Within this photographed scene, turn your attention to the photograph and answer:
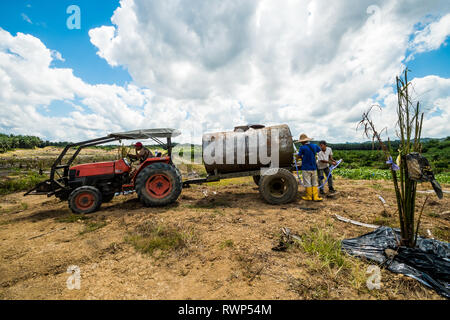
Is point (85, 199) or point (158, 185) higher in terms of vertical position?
point (158, 185)

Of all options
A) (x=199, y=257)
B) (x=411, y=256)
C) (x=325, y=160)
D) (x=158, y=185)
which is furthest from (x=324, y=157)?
(x=199, y=257)

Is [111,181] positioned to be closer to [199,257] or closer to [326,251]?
[199,257]

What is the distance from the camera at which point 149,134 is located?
600 centimetres

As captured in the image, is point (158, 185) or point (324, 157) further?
point (324, 157)

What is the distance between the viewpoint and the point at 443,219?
4.23 m

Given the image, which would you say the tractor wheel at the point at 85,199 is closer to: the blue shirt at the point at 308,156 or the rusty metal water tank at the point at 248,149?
the rusty metal water tank at the point at 248,149

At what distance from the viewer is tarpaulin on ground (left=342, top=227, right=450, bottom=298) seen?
7.22ft

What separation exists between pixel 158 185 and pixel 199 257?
3.26 meters

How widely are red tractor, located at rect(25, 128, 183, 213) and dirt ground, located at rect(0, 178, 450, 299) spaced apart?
441mm

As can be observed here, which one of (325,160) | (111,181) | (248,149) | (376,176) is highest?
(248,149)

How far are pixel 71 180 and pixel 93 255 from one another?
136 inches

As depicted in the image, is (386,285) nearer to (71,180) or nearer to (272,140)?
(272,140)

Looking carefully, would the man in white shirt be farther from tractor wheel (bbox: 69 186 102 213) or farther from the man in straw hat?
tractor wheel (bbox: 69 186 102 213)

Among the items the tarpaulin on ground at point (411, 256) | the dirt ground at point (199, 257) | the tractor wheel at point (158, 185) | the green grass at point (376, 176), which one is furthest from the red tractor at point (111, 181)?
the green grass at point (376, 176)
